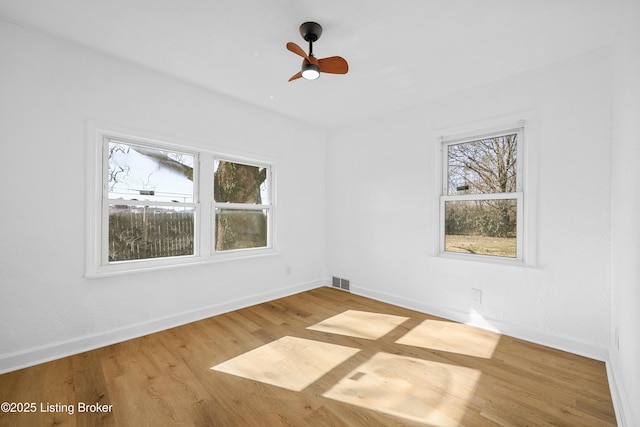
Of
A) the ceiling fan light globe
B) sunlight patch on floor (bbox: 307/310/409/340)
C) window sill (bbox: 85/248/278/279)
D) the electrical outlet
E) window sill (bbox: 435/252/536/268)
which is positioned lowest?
sunlight patch on floor (bbox: 307/310/409/340)

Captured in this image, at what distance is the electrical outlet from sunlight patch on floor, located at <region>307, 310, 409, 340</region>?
769 mm

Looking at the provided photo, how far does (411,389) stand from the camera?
198 centimetres

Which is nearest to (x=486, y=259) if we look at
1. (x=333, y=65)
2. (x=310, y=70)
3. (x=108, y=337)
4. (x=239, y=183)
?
(x=333, y=65)

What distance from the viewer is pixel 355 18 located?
6.79ft

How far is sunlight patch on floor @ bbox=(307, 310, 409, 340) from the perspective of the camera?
2.88 metres

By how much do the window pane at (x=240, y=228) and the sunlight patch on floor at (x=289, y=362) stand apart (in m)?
1.48

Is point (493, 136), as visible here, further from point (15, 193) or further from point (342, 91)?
point (15, 193)

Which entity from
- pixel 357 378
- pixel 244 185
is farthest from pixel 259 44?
pixel 357 378

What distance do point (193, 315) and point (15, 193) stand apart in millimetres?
1902

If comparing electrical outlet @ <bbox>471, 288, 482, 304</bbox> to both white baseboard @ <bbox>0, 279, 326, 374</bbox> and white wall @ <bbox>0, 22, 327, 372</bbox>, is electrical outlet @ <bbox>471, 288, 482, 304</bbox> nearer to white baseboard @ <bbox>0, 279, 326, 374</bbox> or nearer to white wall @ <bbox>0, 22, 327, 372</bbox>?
white baseboard @ <bbox>0, 279, 326, 374</bbox>

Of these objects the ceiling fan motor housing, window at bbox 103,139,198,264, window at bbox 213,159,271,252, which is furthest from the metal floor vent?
the ceiling fan motor housing

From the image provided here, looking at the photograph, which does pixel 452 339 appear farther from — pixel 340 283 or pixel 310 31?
pixel 310 31

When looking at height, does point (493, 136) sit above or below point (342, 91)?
below

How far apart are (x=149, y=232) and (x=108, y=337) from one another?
1035 mm
